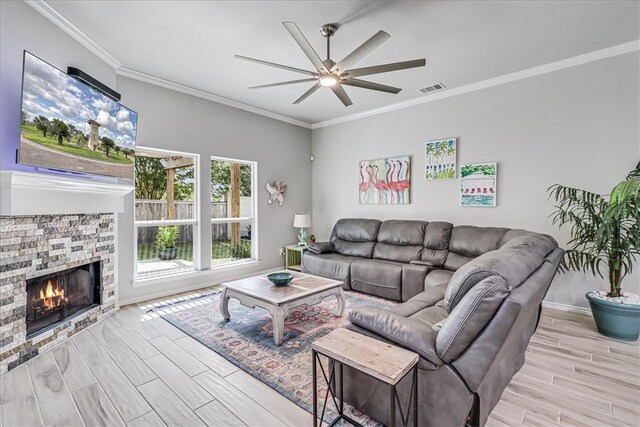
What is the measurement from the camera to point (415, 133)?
4801 millimetres

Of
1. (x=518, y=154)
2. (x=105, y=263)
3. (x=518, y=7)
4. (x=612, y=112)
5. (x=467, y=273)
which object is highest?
(x=518, y=7)

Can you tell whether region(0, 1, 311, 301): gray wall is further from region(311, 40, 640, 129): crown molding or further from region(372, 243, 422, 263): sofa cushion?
region(372, 243, 422, 263): sofa cushion

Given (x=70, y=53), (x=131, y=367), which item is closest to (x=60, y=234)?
(x=131, y=367)

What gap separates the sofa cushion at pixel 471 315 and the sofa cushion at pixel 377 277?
2.51 m

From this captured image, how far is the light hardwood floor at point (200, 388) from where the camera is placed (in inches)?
71.7

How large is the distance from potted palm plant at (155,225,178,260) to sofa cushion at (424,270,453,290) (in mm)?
3574

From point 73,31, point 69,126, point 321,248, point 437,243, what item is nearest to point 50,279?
point 69,126

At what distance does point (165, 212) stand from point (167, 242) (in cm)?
44

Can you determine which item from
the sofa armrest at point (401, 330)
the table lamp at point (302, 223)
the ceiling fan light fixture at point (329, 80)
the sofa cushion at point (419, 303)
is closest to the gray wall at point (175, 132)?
the table lamp at point (302, 223)

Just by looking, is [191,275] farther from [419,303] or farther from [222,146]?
[419,303]

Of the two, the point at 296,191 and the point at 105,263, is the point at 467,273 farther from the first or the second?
the point at 296,191

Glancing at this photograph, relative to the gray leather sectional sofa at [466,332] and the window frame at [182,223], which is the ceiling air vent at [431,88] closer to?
the gray leather sectional sofa at [466,332]

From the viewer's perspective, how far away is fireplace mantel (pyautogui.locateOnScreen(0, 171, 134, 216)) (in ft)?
7.47

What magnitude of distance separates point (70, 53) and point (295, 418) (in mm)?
3885
